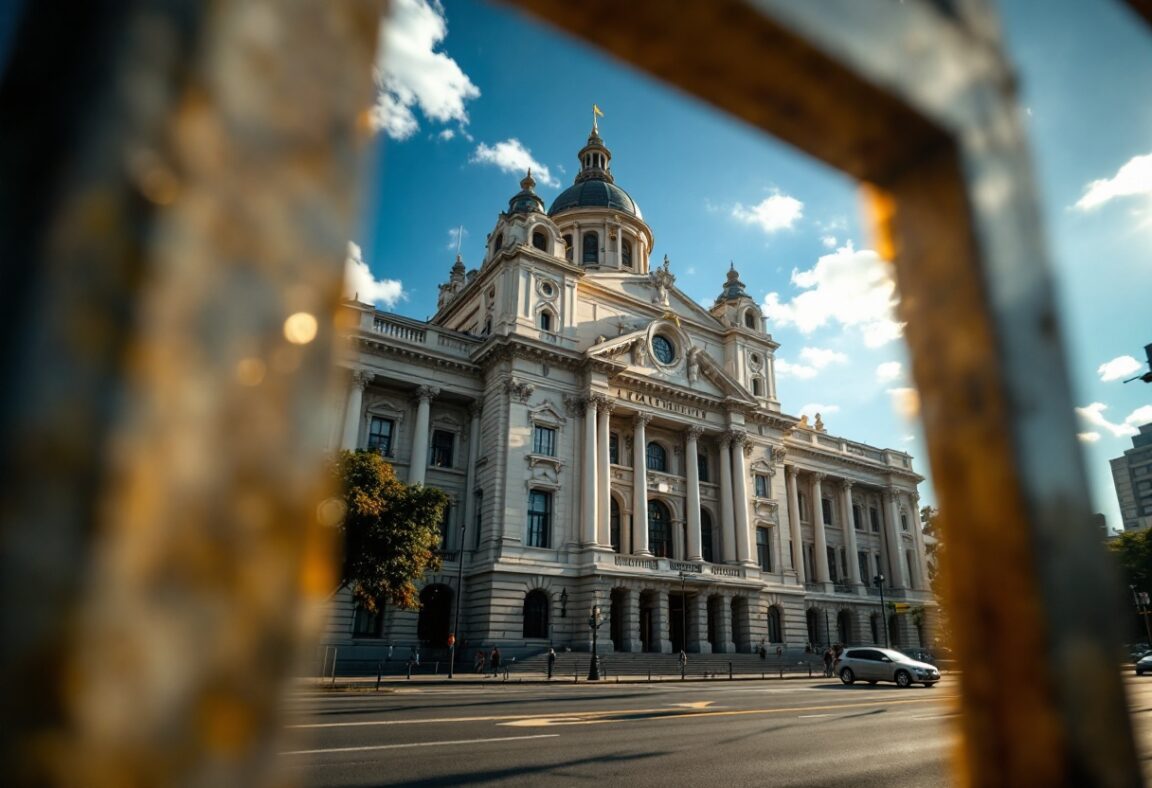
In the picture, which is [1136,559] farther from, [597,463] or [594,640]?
[594,640]

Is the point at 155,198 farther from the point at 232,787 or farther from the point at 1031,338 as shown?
the point at 1031,338

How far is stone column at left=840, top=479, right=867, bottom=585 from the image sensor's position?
139ft

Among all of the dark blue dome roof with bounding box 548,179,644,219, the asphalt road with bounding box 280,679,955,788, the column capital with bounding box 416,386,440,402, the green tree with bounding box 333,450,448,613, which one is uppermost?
the dark blue dome roof with bounding box 548,179,644,219

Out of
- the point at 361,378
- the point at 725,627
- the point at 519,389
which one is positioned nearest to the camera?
the point at 361,378

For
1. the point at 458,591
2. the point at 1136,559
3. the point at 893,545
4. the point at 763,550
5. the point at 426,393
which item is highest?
the point at 426,393

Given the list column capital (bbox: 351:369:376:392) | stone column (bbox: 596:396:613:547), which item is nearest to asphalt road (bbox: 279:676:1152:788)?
column capital (bbox: 351:369:376:392)

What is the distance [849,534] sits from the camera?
43438 mm

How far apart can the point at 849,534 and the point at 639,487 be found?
1848 cm

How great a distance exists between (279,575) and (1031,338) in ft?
2.67

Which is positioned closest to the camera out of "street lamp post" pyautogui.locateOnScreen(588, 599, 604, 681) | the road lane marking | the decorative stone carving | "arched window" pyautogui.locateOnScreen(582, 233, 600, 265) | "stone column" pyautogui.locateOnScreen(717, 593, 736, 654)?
the road lane marking

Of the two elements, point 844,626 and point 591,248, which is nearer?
point 844,626

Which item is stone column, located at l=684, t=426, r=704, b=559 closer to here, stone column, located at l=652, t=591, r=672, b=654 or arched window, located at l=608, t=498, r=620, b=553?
stone column, located at l=652, t=591, r=672, b=654

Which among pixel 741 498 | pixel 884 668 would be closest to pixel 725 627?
pixel 741 498

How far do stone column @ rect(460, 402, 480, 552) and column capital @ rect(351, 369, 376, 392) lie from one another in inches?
200
